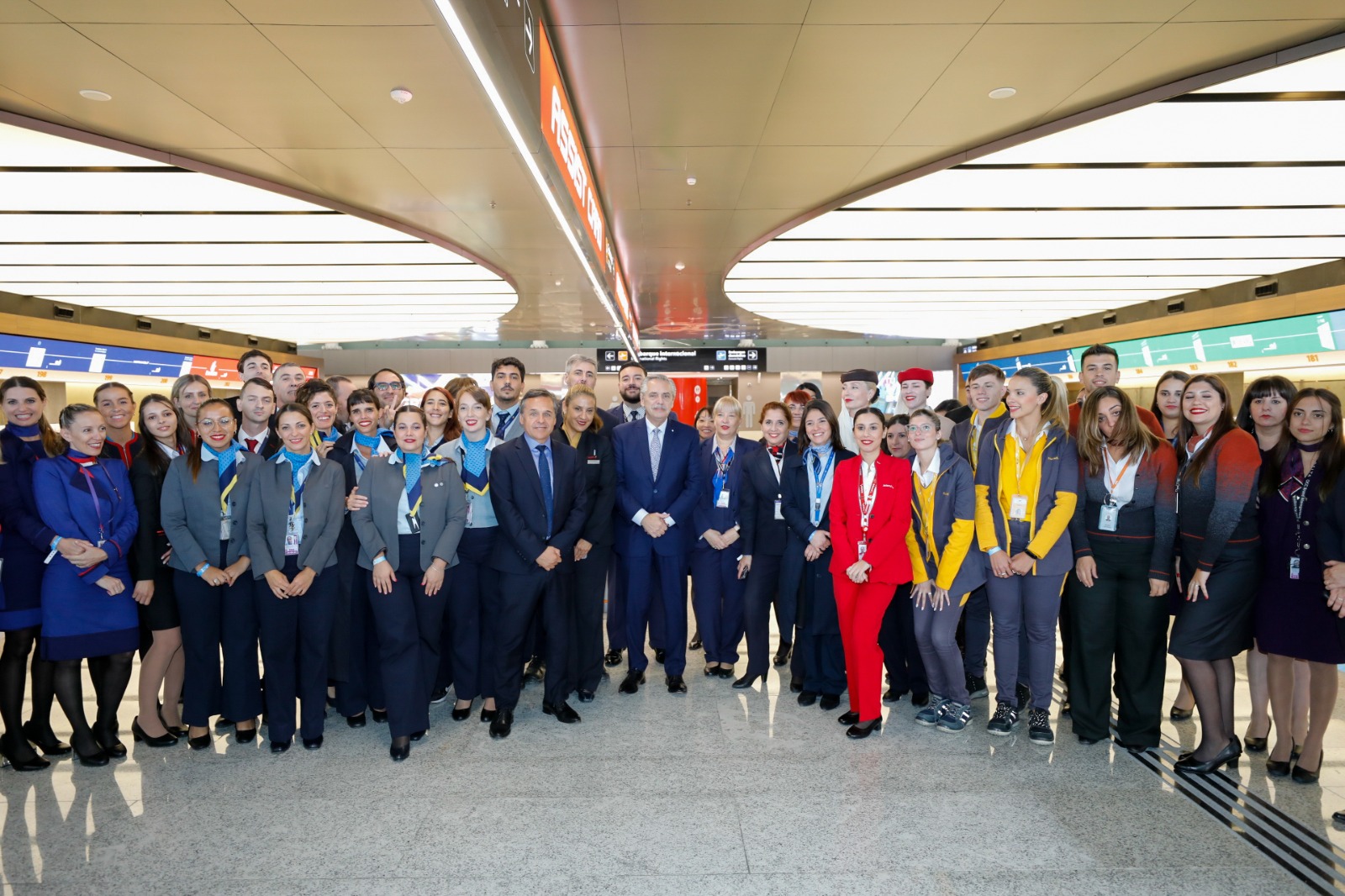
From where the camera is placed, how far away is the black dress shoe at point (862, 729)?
12.3ft

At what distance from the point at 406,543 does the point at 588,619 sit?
47.3 inches

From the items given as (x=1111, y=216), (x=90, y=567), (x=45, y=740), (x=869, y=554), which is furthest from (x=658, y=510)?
(x=1111, y=216)

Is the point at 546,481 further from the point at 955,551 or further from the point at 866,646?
the point at 955,551

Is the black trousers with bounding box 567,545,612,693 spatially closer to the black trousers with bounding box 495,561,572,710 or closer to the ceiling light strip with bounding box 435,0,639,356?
the black trousers with bounding box 495,561,572,710

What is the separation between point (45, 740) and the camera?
11.6 feet

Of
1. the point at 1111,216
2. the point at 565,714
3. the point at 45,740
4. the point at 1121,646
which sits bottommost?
the point at 565,714

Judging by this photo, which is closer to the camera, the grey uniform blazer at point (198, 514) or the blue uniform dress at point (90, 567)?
the blue uniform dress at point (90, 567)

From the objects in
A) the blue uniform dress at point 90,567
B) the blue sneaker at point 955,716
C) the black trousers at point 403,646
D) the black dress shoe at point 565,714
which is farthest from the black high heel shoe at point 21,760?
the blue sneaker at point 955,716

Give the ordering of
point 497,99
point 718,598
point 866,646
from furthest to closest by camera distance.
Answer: point 718,598
point 866,646
point 497,99

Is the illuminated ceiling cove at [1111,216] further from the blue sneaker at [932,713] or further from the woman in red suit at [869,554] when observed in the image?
the blue sneaker at [932,713]

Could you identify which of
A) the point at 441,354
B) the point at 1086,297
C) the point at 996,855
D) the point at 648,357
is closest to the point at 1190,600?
the point at 996,855

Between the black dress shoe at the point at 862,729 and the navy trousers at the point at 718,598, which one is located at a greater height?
the navy trousers at the point at 718,598

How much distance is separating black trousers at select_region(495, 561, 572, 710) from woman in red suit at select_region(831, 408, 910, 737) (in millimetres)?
1635

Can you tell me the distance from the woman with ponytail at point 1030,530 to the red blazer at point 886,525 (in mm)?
459
